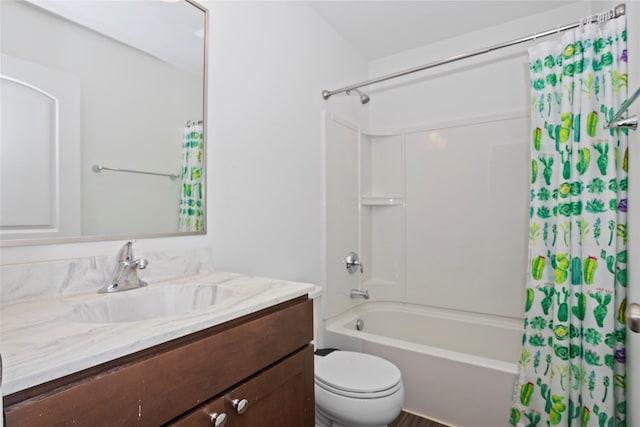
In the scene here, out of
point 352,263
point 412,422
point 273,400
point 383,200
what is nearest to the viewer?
point 273,400

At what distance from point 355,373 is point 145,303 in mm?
965

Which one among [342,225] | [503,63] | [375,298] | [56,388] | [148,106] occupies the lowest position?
[375,298]

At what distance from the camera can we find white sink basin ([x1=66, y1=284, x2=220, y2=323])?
839 millimetres

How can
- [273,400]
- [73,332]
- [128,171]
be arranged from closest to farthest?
1. [73,332]
2. [273,400]
3. [128,171]

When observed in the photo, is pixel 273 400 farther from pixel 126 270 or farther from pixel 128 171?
pixel 128 171

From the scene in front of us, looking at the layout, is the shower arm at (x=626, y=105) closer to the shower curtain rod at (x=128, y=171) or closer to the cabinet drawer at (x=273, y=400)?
the cabinet drawer at (x=273, y=400)

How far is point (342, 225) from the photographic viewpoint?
7.48ft

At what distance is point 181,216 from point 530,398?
5.73 ft

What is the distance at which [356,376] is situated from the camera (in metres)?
1.44

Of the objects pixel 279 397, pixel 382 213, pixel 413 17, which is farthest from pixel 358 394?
pixel 413 17

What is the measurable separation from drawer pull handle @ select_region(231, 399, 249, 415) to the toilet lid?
70 cm

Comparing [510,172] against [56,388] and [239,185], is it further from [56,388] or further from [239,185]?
[56,388]

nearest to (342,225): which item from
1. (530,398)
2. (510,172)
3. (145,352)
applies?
(510,172)

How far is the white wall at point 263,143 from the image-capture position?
1.35m
